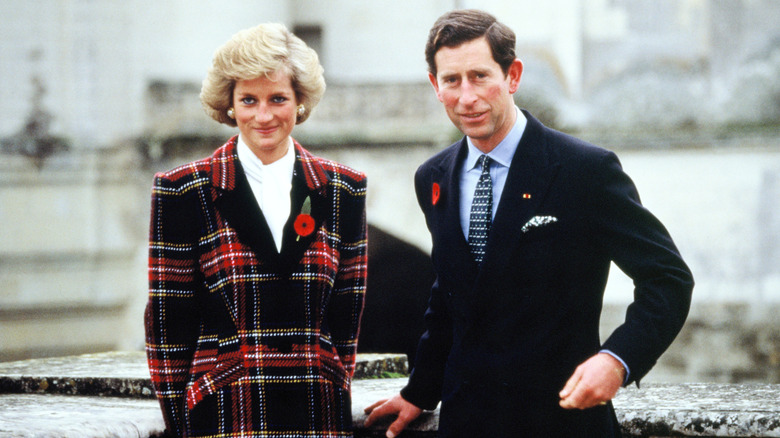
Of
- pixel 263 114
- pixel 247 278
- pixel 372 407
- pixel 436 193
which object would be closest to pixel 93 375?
pixel 372 407

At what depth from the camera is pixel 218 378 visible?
2047mm

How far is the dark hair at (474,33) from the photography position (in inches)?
74.2

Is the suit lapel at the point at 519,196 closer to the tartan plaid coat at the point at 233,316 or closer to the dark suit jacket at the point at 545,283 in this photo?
the dark suit jacket at the point at 545,283

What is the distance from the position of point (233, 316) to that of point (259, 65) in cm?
51

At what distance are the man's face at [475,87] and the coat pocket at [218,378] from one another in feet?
2.15

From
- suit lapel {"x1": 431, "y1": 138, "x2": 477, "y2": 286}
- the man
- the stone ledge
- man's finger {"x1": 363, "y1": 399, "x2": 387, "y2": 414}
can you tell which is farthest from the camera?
the stone ledge

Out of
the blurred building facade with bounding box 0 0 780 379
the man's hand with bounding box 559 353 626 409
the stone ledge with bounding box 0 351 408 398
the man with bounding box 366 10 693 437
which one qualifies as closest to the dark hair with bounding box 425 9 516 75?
the man with bounding box 366 10 693 437

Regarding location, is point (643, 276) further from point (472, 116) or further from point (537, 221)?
point (472, 116)

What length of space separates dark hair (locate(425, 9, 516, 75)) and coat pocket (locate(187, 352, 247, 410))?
74 cm

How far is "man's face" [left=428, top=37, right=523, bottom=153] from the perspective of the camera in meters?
1.89

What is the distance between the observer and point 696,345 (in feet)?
36.2

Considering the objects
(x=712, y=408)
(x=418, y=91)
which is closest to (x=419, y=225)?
(x=418, y=91)

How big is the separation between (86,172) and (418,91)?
404cm

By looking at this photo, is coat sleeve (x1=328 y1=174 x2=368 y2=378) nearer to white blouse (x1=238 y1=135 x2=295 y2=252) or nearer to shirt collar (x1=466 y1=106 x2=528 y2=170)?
white blouse (x1=238 y1=135 x2=295 y2=252)
